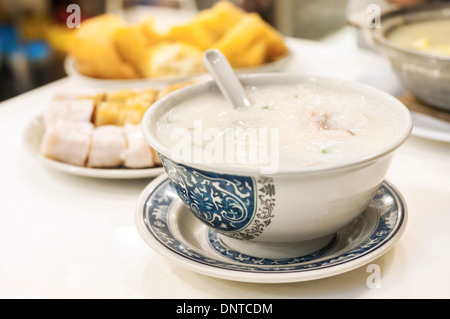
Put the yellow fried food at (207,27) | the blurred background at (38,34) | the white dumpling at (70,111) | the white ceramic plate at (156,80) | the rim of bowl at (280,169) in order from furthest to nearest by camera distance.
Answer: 1. the blurred background at (38,34)
2. the yellow fried food at (207,27)
3. the white ceramic plate at (156,80)
4. the white dumpling at (70,111)
5. the rim of bowl at (280,169)

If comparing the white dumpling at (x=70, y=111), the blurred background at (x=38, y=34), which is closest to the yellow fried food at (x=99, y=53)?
the white dumpling at (x=70, y=111)

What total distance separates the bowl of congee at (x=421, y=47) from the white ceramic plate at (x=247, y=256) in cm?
36

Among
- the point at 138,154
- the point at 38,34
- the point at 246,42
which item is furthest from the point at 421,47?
the point at 38,34

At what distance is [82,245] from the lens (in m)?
0.88

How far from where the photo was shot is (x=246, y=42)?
1.60 meters

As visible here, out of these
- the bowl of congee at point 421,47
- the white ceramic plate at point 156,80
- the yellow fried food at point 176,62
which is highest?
the bowl of congee at point 421,47

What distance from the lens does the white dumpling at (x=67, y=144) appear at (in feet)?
3.58

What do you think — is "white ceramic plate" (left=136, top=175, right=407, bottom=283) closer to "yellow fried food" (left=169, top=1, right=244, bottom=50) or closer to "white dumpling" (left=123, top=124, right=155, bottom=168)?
"white dumpling" (left=123, top=124, right=155, bottom=168)

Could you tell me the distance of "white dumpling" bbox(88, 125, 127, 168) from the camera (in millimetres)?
1083

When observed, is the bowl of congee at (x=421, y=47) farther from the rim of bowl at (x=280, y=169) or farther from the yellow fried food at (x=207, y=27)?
the yellow fried food at (x=207, y=27)

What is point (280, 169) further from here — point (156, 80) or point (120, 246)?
point (156, 80)

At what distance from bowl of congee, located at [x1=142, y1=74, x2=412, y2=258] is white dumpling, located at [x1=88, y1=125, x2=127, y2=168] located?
0.76ft

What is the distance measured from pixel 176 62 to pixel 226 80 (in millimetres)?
681
